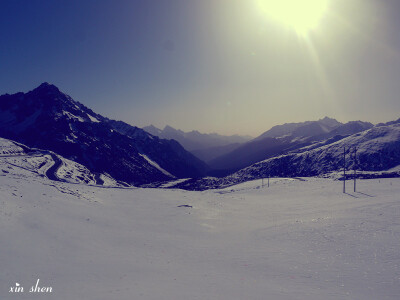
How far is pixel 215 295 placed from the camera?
54.9ft

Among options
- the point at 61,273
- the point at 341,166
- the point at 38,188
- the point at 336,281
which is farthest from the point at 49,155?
the point at 341,166

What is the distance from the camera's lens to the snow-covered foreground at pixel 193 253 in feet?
56.5

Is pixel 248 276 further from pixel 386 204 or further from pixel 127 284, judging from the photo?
pixel 386 204

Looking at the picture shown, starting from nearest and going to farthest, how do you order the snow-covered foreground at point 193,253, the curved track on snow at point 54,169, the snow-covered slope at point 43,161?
the snow-covered foreground at point 193,253, the curved track on snow at point 54,169, the snow-covered slope at point 43,161

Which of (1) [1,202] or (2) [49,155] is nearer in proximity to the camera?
(1) [1,202]

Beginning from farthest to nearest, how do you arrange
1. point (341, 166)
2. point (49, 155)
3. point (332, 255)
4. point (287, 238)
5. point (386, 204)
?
point (341, 166) < point (49, 155) < point (386, 204) < point (287, 238) < point (332, 255)

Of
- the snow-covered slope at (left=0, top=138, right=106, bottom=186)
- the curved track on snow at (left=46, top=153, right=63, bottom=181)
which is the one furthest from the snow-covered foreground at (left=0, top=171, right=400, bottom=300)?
the snow-covered slope at (left=0, top=138, right=106, bottom=186)

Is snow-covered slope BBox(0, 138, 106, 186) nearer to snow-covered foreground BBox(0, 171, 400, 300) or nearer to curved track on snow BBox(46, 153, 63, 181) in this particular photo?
curved track on snow BBox(46, 153, 63, 181)

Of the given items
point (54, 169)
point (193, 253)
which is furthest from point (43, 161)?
point (193, 253)

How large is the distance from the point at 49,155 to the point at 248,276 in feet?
498

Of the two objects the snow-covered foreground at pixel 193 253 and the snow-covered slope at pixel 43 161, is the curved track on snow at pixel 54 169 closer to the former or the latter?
the snow-covered slope at pixel 43 161

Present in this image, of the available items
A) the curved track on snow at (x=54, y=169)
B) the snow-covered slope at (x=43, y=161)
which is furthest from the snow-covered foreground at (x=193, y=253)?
the snow-covered slope at (x=43, y=161)

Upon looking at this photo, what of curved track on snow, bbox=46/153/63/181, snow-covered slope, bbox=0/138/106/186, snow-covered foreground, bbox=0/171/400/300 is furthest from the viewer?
snow-covered slope, bbox=0/138/106/186

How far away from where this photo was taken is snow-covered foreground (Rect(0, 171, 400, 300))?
56.5ft
